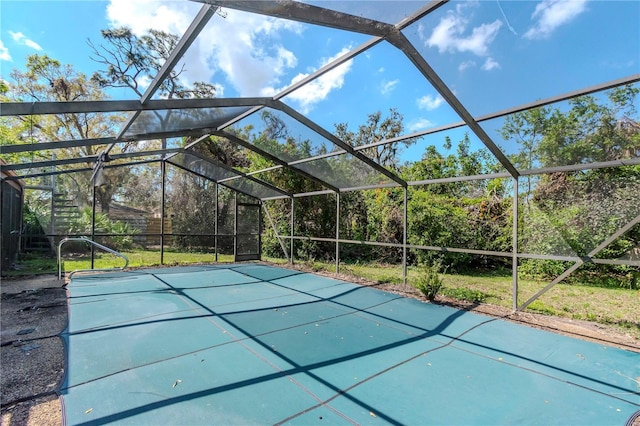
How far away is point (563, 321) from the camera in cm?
423

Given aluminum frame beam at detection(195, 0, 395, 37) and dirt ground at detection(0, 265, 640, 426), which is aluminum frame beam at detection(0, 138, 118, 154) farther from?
aluminum frame beam at detection(195, 0, 395, 37)

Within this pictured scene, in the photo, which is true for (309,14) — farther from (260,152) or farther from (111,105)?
(260,152)

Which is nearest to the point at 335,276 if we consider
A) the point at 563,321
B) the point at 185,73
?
the point at 563,321

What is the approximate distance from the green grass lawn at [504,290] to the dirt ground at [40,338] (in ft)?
1.35

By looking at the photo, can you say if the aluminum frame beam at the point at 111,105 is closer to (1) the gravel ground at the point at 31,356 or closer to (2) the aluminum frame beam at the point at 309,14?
(2) the aluminum frame beam at the point at 309,14

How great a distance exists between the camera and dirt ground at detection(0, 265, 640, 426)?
2.16 metres

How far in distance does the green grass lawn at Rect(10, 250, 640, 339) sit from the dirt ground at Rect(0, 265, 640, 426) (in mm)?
411

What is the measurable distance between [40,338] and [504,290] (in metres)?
7.33

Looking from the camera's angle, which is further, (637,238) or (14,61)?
(14,61)

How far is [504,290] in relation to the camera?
613cm

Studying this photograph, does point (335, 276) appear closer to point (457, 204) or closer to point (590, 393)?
point (457, 204)

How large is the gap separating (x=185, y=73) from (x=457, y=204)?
13091 millimetres

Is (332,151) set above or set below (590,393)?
above

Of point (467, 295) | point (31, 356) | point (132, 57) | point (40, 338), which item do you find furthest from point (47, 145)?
point (132, 57)
